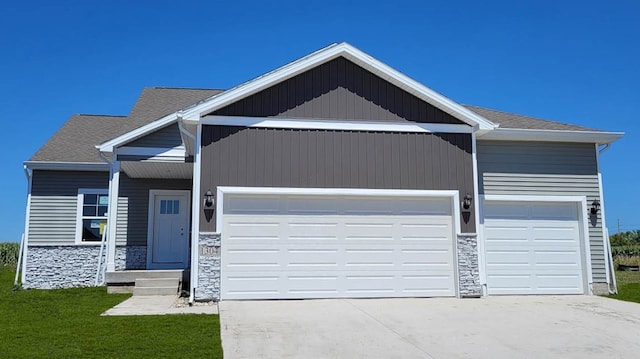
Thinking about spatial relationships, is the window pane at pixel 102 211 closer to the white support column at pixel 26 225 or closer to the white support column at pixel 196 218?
the white support column at pixel 26 225

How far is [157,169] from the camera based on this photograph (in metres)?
12.8

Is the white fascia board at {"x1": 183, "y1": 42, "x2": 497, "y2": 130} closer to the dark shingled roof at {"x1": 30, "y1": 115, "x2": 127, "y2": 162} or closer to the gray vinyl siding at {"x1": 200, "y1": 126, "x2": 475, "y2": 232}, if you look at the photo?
the gray vinyl siding at {"x1": 200, "y1": 126, "x2": 475, "y2": 232}

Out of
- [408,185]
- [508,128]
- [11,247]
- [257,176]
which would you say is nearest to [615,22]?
[508,128]

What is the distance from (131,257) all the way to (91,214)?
7.51ft

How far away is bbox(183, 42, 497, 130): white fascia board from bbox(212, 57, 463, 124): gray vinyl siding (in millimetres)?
118

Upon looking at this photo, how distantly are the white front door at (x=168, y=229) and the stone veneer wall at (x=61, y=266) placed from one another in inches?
64.1

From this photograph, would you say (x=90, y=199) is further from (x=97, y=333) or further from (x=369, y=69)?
(x=369, y=69)

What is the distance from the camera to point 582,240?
37.7 ft

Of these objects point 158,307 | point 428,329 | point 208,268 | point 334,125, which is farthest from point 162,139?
A: point 428,329

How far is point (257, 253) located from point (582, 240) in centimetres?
757

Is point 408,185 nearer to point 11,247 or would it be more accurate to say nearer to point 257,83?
point 257,83

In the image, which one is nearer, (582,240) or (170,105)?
(582,240)

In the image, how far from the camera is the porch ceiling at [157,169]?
1229cm

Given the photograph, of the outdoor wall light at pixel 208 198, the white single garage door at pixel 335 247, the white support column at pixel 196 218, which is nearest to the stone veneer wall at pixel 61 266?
the white support column at pixel 196 218
